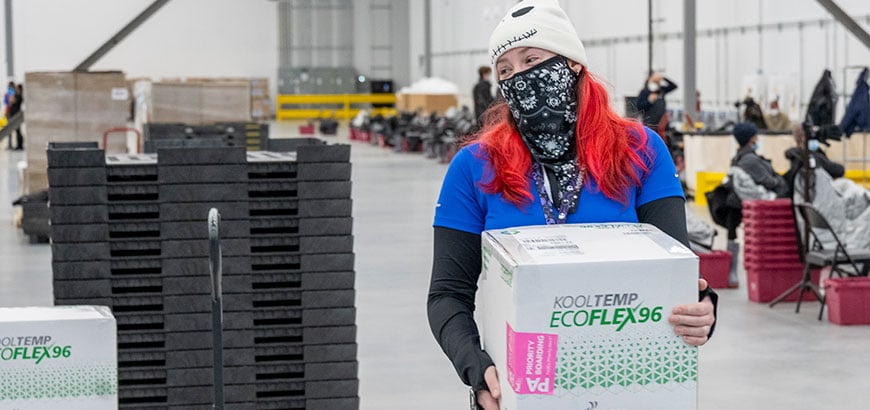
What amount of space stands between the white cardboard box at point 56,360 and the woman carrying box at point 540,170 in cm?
120

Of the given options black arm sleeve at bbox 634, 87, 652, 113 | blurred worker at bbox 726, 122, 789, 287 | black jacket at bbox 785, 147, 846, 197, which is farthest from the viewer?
black arm sleeve at bbox 634, 87, 652, 113

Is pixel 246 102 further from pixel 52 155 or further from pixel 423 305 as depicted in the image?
pixel 52 155

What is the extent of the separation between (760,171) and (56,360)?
29.7 ft

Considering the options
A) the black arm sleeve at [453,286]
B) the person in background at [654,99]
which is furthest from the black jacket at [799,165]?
the black arm sleeve at [453,286]

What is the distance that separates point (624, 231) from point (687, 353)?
25 centimetres

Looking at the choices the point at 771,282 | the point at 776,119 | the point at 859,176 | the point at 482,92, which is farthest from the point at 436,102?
the point at 771,282

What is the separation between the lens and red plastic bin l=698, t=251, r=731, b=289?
11.6 m

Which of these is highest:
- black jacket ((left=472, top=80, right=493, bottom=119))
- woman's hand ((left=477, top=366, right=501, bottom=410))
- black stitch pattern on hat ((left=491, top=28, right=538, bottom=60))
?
black jacket ((left=472, top=80, right=493, bottom=119))

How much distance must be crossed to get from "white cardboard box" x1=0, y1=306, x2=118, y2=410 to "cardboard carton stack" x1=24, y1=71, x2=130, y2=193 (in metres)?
12.5

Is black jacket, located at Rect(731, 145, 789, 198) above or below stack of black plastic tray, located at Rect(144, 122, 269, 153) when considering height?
below

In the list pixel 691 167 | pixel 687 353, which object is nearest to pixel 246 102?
pixel 691 167

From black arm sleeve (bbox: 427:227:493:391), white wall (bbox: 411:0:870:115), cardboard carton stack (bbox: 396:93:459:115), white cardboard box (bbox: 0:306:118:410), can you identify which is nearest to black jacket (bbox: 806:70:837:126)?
white wall (bbox: 411:0:870:115)

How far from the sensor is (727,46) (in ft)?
84.6

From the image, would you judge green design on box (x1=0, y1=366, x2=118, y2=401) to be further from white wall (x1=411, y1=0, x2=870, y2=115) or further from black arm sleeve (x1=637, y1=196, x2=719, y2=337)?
white wall (x1=411, y1=0, x2=870, y2=115)
